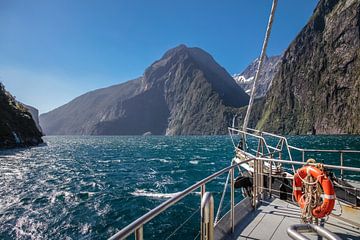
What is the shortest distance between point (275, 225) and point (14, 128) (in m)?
83.5

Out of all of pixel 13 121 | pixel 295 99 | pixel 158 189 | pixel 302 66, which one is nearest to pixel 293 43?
pixel 302 66

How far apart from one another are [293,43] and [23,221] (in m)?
187

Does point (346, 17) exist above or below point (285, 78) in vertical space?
above

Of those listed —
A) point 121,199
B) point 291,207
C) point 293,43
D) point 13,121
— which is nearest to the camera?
point 291,207

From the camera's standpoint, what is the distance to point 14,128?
73750 millimetres

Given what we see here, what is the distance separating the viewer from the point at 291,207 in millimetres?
6590

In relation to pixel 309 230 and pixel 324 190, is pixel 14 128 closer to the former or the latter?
pixel 324 190

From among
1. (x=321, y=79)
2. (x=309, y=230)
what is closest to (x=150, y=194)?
(x=309, y=230)

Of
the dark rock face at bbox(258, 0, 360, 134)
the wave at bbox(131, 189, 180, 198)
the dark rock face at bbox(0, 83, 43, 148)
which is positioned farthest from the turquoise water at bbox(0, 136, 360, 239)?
the dark rock face at bbox(258, 0, 360, 134)

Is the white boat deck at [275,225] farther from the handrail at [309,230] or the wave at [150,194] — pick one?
the wave at [150,194]

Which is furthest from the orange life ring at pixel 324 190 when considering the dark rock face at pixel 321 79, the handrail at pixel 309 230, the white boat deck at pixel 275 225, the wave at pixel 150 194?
the dark rock face at pixel 321 79

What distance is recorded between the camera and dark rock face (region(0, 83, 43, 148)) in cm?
6806

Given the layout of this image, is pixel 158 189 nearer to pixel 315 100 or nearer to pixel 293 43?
pixel 315 100

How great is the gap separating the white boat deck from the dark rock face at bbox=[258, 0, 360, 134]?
394ft
